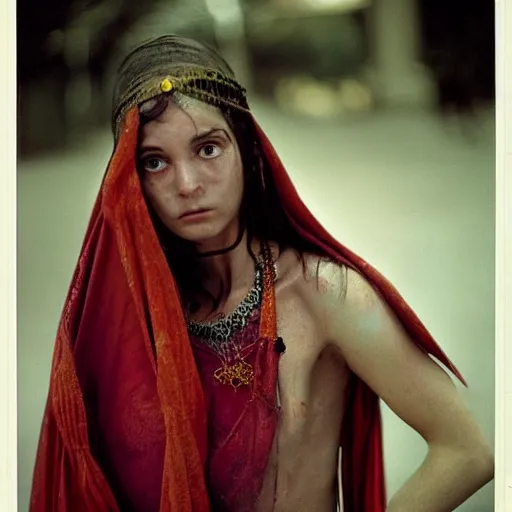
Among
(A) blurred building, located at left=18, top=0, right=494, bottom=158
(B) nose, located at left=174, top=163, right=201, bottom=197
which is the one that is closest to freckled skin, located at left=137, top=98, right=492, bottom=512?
(B) nose, located at left=174, top=163, right=201, bottom=197

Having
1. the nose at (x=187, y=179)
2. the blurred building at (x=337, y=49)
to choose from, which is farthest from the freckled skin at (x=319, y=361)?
the blurred building at (x=337, y=49)

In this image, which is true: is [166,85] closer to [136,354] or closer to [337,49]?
[337,49]

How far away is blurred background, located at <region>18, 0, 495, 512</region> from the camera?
51.6 inches

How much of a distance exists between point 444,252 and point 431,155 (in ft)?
0.49

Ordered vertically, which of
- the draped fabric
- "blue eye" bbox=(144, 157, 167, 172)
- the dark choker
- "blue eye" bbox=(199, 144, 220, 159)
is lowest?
the draped fabric

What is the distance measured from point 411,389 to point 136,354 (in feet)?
1.36

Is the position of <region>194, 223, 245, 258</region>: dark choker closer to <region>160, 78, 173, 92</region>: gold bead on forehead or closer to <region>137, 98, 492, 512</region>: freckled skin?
<region>137, 98, 492, 512</region>: freckled skin

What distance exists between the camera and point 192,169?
1.29m

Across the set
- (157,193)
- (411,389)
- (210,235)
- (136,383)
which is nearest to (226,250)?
(210,235)

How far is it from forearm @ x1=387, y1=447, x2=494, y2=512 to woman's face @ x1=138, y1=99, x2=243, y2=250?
1.54 feet

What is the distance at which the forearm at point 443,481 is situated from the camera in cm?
129

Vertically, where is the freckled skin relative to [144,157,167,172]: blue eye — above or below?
below
